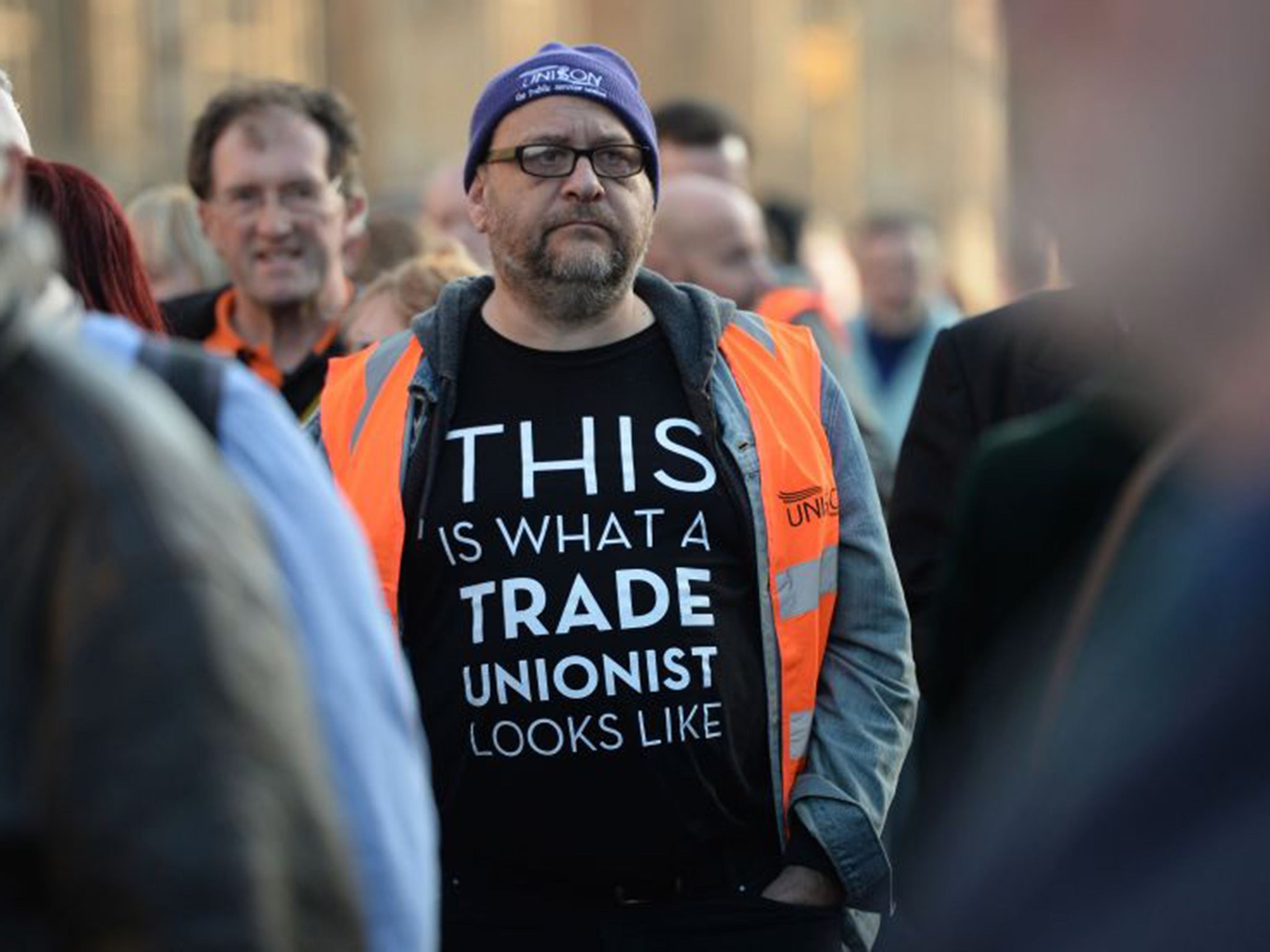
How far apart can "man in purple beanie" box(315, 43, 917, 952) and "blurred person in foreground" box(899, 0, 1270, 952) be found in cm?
240

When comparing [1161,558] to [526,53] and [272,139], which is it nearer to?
[272,139]

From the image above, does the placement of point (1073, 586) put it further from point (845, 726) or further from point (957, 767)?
point (845, 726)

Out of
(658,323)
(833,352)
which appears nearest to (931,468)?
(658,323)

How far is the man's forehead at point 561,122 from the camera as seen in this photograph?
4629mm

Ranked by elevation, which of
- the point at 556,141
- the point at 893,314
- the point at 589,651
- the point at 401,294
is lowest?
the point at 893,314

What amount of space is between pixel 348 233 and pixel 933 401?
1924 mm

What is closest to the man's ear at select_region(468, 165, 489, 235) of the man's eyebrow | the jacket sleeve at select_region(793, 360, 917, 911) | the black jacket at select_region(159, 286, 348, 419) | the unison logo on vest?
the man's eyebrow

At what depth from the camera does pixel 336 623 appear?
2.45 m

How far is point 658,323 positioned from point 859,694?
0.71 m

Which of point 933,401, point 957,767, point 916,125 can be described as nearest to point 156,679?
point 957,767

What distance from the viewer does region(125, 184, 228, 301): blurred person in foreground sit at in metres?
7.34

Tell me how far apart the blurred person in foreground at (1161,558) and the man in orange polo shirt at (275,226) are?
4.28m

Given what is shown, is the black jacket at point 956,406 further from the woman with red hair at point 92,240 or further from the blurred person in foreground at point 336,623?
the blurred person in foreground at point 336,623

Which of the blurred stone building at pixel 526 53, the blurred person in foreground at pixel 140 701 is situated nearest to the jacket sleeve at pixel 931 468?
the blurred stone building at pixel 526 53
